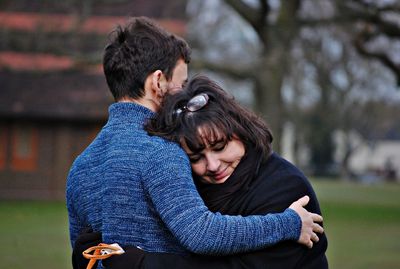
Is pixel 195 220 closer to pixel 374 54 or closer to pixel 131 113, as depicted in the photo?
pixel 131 113

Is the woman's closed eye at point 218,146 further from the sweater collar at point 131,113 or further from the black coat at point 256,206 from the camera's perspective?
the sweater collar at point 131,113

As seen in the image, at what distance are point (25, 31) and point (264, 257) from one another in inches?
979

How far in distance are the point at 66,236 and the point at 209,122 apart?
15.4 metres

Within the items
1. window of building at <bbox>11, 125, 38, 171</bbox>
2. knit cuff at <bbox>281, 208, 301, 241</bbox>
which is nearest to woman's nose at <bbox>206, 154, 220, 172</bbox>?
knit cuff at <bbox>281, 208, 301, 241</bbox>

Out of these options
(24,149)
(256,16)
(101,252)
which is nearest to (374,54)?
(256,16)

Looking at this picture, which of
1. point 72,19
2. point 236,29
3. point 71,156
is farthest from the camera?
point 236,29

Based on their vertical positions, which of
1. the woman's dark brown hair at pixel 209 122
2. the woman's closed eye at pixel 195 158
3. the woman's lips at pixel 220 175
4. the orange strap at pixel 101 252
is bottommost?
the orange strap at pixel 101 252

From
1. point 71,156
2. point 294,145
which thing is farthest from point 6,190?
point 294,145

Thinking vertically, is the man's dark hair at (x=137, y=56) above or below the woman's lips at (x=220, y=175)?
above

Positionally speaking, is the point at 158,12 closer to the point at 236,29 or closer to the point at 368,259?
the point at 236,29

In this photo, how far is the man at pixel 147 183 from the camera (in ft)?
10.4

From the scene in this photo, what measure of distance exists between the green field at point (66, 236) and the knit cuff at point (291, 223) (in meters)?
9.91

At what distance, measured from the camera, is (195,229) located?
124 inches

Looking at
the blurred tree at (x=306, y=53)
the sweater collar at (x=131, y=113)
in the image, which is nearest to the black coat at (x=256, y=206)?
the sweater collar at (x=131, y=113)
